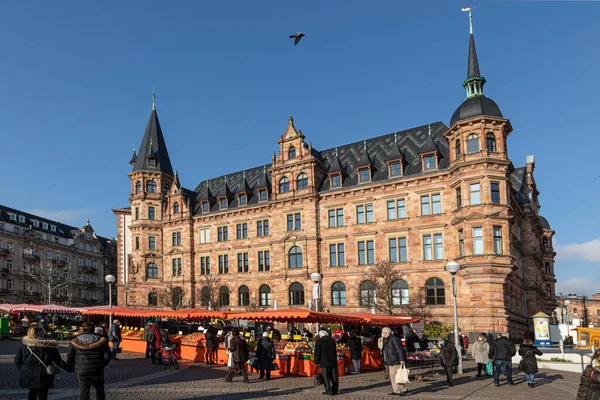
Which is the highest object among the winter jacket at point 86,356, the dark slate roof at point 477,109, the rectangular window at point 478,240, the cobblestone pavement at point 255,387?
the dark slate roof at point 477,109

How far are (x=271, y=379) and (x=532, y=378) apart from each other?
8354 millimetres

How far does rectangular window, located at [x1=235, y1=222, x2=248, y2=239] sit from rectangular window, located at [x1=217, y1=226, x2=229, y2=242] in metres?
1.40

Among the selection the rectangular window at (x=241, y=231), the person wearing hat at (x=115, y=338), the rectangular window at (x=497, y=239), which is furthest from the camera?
the rectangular window at (x=241, y=231)

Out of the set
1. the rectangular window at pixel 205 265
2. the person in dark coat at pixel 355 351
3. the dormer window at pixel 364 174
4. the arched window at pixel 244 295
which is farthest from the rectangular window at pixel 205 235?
the person in dark coat at pixel 355 351

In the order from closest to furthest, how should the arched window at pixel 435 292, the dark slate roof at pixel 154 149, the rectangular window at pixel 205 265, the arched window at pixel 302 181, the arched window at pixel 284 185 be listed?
the arched window at pixel 435 292 < the arched window at pixel 302 181 < the arched window at pixel 284 185 < the rectangular window at pixel 205 265 < the dark slate roof at pixel 154 149

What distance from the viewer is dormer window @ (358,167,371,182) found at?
45719 millimetres

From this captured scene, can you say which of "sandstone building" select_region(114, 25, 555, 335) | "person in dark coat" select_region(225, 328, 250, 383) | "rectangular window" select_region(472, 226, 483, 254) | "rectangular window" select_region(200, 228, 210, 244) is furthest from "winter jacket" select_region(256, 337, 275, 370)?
"rectangular window" select_region(200, 228, 210, 244)

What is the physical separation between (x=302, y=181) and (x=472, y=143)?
15.4 m

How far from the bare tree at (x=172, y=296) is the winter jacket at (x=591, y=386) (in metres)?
48.6

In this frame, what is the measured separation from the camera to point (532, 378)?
56.1ft

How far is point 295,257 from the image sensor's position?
4778 centimetres

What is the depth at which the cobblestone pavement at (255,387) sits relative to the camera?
14.4 meters

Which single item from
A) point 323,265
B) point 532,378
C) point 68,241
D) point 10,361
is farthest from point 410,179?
point 68,241

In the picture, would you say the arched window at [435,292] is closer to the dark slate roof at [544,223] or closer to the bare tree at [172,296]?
the bare tree at [172,296]
